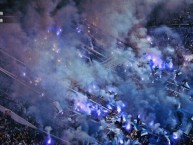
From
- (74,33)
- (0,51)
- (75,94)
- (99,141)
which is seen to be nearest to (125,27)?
(74,33)

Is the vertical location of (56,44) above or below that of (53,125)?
above

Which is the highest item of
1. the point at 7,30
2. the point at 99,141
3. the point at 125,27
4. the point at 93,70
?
the point at 125,27

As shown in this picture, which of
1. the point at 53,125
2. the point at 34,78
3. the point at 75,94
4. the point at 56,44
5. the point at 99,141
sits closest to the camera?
the point at 99,141

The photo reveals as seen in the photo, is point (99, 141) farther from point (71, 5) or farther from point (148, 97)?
point (71, 5)

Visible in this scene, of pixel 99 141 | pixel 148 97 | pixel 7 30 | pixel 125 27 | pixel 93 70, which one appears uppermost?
pixel 125 27

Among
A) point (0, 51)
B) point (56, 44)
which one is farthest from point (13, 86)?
point (56, 44)

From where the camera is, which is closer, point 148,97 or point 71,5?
point 148,97

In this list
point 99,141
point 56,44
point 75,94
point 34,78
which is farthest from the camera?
point 56,44

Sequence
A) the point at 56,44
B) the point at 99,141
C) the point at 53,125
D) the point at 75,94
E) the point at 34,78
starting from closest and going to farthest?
1. the point at 99,141
2. the point at 53,125
3. the point at 75,94
4. the point at 34,78
5. the point at 56,44

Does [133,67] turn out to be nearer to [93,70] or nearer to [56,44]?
[93,70]
